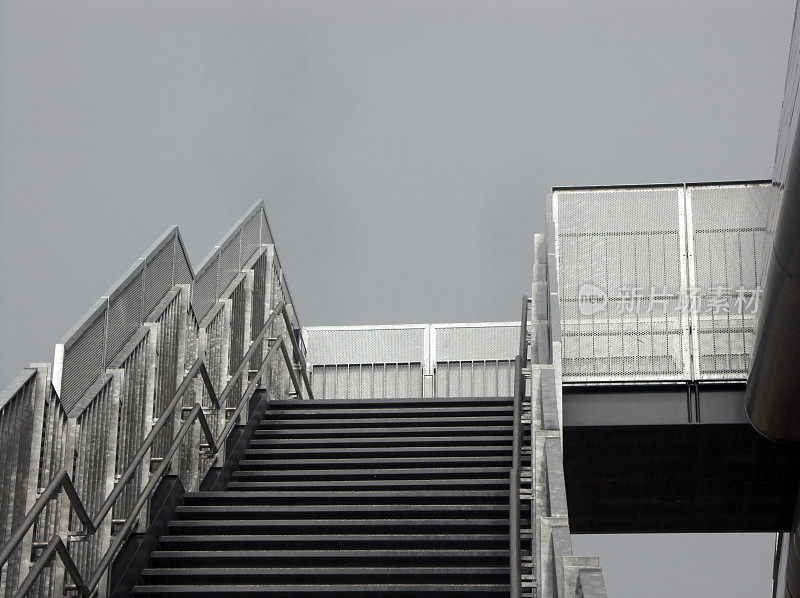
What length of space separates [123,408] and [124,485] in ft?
2.69

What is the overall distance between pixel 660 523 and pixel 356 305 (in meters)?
21.8

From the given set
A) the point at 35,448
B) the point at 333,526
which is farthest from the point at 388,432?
the point at 35,448

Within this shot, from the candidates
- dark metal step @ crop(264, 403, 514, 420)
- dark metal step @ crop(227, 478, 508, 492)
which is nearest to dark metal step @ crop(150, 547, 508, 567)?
dark metal step @ crop(227, 478, 508, 492)

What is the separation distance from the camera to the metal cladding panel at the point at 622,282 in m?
10.5

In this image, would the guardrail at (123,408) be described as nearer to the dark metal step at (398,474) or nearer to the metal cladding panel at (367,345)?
the dark metal step at (398,474)

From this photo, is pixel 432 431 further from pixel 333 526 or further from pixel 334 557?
pixel 334 557

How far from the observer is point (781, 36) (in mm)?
35188

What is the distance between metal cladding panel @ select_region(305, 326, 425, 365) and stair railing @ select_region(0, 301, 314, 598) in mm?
6529

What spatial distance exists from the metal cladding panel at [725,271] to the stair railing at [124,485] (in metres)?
3.78

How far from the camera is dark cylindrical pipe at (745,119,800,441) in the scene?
6355 millimetres

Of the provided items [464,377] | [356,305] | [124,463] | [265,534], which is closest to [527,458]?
[265,534]

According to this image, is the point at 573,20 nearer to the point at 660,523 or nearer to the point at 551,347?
the point at 660,523

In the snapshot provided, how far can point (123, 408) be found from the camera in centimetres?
718

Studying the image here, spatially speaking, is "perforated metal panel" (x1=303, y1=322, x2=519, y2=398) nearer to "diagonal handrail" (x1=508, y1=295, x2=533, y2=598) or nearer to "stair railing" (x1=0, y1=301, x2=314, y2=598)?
"stair railing" (x1=0, y1=301, x2=314, y2=598)
